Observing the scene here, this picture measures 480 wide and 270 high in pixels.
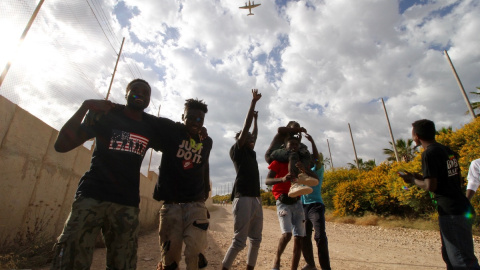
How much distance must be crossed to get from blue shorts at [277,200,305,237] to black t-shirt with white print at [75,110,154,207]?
2.16m

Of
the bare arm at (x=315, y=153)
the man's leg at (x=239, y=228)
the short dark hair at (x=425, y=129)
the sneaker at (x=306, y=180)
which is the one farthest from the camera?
the bare arm at (x=315, y=153)

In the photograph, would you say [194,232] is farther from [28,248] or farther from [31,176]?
[31,176]

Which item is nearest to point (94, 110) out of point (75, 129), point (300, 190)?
point (75, 129)

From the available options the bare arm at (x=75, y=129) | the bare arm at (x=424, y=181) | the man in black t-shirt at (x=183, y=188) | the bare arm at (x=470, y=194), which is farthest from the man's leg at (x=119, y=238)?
the bare arm at (x=470, y=194)

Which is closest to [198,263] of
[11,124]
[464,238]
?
[464,238]

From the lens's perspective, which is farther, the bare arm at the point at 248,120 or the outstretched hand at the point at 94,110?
the bare arm at the point at 248,120

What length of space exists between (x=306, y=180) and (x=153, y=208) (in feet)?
30.7

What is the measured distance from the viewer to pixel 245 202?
3.24m

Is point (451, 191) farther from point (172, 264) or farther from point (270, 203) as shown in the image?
point (270, 203)

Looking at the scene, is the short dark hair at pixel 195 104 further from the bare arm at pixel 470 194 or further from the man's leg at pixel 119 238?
the bare arm at pixel 470 194

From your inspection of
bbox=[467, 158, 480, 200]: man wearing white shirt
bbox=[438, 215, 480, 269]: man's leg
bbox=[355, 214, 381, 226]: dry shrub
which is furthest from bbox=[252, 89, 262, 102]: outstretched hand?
bbox=[355, 214, 381, 226]: dry shrub

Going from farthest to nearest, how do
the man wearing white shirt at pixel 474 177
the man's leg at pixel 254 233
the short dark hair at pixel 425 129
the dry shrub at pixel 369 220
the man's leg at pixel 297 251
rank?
the dry shrub at pixel 369 220, the man wearing white shirt at pixel 474 177, the man's leg at pixel 297 251, the man's leg at pixel 254 233, the short dark hair at pixel 425 129

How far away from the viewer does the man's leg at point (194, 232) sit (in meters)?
2.26

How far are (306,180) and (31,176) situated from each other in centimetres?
467
